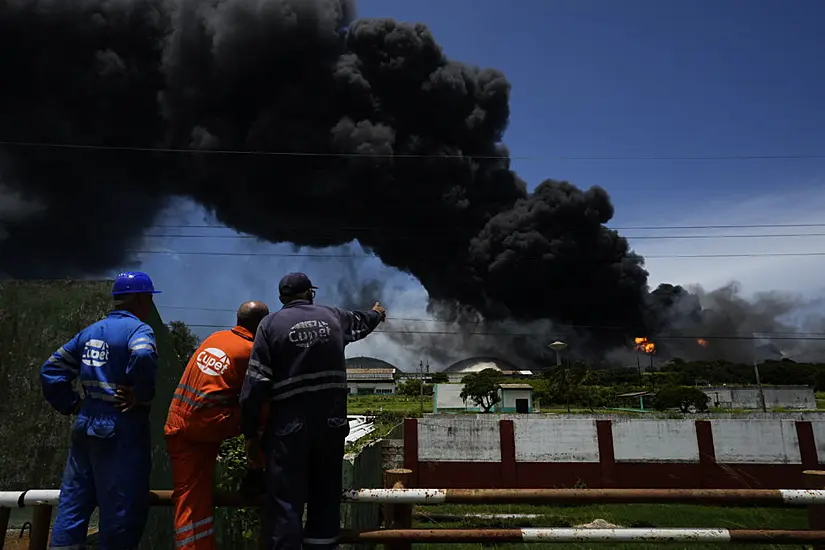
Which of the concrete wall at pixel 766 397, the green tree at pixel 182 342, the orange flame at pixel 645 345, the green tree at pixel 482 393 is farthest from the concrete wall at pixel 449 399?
the green tree at pixel 182 342

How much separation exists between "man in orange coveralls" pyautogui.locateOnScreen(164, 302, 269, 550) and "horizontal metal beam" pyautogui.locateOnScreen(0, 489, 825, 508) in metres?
0.11

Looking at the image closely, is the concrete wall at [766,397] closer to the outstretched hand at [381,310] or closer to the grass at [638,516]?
the grass at [638,516]

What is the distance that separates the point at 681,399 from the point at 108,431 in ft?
141

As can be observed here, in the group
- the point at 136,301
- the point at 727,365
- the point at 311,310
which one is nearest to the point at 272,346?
the point at 311,310

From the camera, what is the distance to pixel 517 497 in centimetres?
250

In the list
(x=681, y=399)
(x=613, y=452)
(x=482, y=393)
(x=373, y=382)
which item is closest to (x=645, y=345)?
(x=681, y=399)

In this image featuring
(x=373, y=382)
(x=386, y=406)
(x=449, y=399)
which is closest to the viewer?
(x=449, y=399)

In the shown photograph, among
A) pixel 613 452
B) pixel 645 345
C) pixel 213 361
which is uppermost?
pixel 645 345

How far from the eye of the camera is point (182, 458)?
2490 millimetres

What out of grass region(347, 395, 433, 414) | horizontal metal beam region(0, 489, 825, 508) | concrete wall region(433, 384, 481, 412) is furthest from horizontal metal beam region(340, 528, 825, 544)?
concrete wall region(433, 384, 481, 412)

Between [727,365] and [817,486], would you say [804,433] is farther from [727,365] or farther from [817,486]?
[727,365]

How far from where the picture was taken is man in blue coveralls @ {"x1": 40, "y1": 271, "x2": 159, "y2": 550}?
2.41m

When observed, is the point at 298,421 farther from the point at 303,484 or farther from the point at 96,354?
the point at 96,354

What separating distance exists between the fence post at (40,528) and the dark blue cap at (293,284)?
1.37 meters
